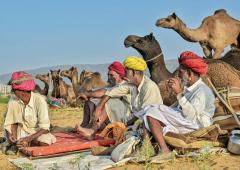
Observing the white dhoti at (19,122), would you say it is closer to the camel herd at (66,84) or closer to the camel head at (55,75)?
the camel herd at (66,84)

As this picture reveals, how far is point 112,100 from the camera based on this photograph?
8484 millimetres

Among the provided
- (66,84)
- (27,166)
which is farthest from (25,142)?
(66,84)

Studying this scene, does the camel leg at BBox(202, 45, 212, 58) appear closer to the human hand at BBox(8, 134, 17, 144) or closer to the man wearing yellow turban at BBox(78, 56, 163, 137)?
the man wearing yellow turban at BBox(78, 56, 163, 137)

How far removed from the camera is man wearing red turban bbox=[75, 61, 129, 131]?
27.7ft

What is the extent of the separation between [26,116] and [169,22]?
36.1ft

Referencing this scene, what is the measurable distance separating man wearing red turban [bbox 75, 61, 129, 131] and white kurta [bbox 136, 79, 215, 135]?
72.1 inches

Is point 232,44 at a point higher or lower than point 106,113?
higher

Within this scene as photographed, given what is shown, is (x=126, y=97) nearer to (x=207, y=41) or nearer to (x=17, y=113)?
(x=17, y=113)

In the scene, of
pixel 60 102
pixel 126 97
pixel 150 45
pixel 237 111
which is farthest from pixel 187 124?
pixel 60 102

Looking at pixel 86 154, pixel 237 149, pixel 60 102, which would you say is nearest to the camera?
pixel 237 149

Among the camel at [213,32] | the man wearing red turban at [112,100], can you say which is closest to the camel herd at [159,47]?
the camel at [213,32]

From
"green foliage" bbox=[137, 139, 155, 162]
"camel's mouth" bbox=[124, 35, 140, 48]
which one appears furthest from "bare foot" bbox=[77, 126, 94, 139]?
"camel's mouth" bbox=[124, 35, 140, 48]

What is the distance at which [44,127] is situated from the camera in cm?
743

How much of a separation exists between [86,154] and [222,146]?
172 cm
